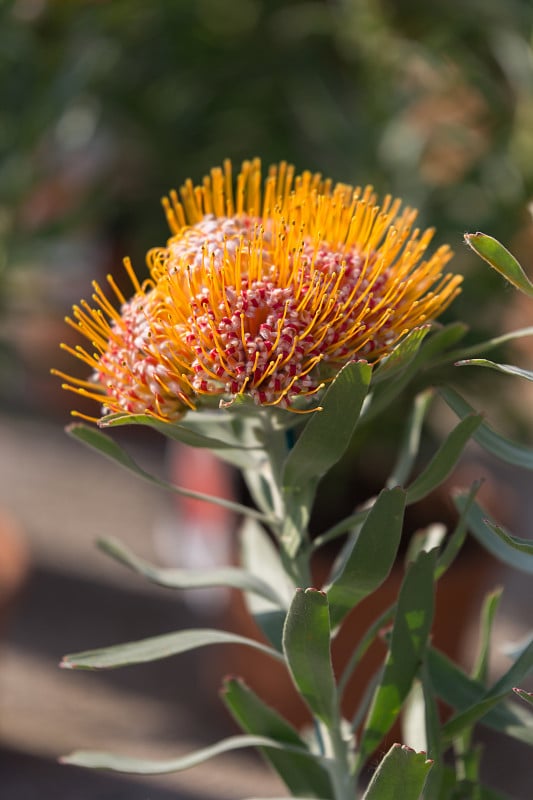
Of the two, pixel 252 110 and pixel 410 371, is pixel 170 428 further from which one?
pixel 252 110

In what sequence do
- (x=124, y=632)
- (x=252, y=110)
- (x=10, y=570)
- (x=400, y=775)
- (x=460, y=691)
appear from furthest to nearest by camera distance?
(x=252, y=110) < (x=124, y=632) < (x=10, y=570) < (x=460, y=691) < (x=400, y=775)

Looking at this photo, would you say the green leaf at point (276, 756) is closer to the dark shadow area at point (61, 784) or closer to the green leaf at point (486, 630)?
the green leaf at point (486, 630)

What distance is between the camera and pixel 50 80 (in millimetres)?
1196

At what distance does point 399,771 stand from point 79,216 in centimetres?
94

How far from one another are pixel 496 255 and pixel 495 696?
0.19 metres

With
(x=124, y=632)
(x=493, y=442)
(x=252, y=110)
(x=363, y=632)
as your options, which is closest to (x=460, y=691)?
(x=493, y=442)

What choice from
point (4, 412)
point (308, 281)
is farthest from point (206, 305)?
point (4, 412)

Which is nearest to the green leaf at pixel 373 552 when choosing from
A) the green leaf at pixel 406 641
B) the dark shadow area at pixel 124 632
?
the green leaf at pixel 406 641

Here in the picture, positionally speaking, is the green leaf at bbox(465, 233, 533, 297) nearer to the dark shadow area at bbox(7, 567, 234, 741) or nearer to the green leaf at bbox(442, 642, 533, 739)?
the green leaf at bbox(442, 642, 533, 739)

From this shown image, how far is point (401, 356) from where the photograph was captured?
40 cm

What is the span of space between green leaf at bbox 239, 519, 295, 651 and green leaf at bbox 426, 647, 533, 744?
75mm

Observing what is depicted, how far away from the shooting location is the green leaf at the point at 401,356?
380mm

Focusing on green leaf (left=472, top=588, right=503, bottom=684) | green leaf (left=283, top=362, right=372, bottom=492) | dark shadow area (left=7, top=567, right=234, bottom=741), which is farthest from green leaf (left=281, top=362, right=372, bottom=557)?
dark shadow area (left=7, top=567, right=234, bottom=741)

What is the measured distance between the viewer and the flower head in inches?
15.2
